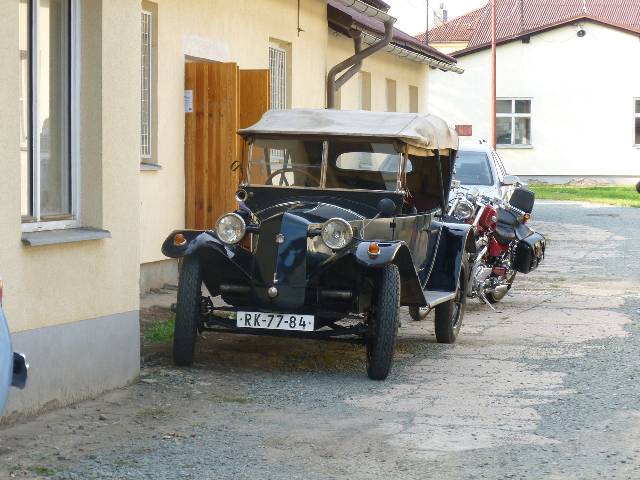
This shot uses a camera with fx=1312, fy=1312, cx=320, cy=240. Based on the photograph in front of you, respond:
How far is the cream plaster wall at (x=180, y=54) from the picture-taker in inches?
544

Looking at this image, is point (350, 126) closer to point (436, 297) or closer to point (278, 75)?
point (436, 297)

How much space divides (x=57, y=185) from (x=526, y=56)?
43140 millimetres

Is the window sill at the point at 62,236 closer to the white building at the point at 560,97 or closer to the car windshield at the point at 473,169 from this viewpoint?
the car windshield at the point at 473,169

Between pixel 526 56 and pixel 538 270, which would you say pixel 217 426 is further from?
pixel 526 56

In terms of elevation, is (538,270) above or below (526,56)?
below

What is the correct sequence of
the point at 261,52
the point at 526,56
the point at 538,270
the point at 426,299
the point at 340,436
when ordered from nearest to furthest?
1. the point at 340,436
2. the point at 426,299
3. the point at 261,52
4. the point at 538,270
5. the point at 526,56

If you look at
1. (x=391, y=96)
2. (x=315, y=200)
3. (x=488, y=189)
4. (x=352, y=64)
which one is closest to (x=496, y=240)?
(x=488, y=189)

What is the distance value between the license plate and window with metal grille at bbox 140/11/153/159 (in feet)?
16.3

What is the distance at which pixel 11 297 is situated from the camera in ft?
24.2

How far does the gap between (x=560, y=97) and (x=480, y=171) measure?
3188 centimetres

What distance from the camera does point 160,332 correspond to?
1087cm

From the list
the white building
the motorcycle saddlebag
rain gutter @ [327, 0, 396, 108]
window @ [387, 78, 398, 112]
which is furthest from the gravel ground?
the white building

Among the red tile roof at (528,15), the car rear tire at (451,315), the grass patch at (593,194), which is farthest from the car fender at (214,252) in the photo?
the red tile roof at (528,15)

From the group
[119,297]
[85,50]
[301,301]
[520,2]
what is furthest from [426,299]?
[520,2]
